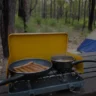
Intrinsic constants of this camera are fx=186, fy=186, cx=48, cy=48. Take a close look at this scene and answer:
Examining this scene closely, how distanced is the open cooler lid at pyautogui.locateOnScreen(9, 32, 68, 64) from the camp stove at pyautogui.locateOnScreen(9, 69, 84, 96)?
19cm

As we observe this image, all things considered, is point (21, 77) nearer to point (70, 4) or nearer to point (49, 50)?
point (49, 50)

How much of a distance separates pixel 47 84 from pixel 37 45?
0.28m

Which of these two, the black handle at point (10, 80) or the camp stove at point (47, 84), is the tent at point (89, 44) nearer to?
the camp stove at point (47, 84)

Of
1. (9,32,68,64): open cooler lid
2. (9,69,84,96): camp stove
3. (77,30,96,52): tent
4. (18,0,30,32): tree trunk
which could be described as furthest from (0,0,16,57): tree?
(18,0,30,32): tree trunk

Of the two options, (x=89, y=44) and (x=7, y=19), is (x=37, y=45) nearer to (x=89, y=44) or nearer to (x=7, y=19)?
(x=7, y=19)

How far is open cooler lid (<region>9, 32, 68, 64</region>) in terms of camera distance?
0.98 m

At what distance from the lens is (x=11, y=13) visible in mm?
2715

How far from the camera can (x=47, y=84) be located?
2.65ft

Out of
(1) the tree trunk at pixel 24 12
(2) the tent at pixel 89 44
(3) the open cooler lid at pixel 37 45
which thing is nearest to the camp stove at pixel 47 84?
(3) the open cooler lid at pixel 37 45

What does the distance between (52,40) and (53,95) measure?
13.6 inches

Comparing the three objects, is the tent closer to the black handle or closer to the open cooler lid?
the open cooler lid

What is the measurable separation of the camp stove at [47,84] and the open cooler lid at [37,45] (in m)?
0.19

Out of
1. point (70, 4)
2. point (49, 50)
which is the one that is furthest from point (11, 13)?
point (70, 4)

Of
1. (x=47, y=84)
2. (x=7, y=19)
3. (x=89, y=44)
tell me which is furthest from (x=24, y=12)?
(x=47, y=84)
